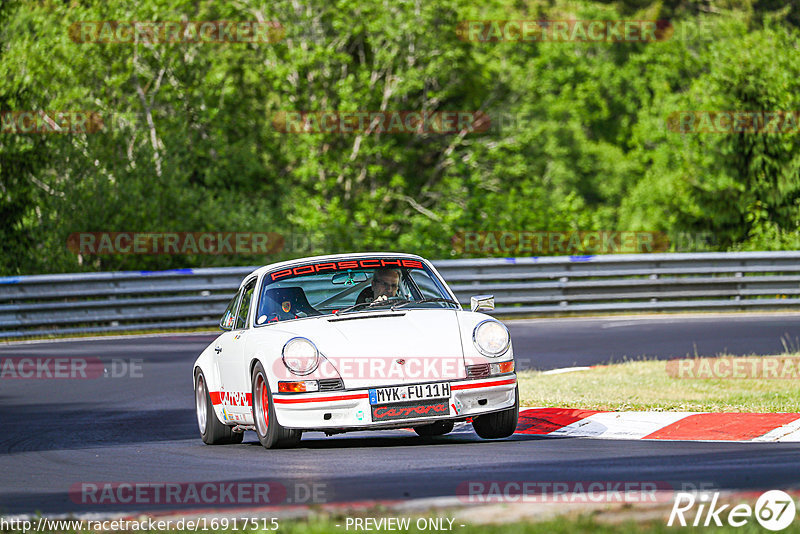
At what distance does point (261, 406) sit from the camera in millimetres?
8906

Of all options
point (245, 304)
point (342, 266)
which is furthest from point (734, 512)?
point (245, 304)

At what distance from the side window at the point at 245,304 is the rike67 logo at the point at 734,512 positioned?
17.4ft

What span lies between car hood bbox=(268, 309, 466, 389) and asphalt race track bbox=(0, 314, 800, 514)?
1.80 feet

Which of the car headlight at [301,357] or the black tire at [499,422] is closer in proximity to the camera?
the car headlight at [301,357]

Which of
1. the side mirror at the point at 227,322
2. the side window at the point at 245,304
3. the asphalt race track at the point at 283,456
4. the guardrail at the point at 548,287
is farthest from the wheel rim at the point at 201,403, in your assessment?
the guardrail at the point at 548,287

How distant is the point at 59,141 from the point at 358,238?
25.8 ft

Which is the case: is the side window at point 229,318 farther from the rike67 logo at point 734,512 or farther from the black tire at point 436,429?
the rike67 logo at point 734,512

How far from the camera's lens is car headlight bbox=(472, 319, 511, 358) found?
871 cm

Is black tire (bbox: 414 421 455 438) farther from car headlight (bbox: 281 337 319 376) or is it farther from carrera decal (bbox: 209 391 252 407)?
car headlight (bbox: 281 337 319 376)

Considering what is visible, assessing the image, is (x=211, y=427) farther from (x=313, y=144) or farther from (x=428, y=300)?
(x=313, y=144)

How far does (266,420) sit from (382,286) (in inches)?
62.7

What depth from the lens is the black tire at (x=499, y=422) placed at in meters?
8.98

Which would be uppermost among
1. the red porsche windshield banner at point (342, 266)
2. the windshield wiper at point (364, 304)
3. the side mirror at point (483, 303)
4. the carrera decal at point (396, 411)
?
the red porsche windshield banner at point (342, 266)

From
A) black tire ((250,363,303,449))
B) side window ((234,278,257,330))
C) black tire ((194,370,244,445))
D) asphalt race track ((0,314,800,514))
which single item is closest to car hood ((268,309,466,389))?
black tire ((250,363,303,449))
